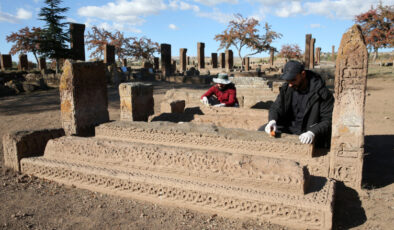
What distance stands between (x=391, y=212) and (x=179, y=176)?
6.72 feet

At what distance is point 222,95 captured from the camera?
596 cm

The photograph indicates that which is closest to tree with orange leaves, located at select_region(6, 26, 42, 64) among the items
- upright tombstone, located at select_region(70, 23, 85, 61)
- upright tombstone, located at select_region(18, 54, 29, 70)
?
upright tombstone, located at select_region(18, 54, 29, 70)

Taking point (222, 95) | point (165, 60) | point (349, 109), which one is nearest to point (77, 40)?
point (165, 60)

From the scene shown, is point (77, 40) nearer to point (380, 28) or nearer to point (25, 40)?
point (25, 40)

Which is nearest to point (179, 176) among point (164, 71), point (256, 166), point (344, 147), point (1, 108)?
point (256, 166)

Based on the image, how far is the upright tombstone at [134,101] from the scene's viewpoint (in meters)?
5.50

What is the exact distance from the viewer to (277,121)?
12.1ft

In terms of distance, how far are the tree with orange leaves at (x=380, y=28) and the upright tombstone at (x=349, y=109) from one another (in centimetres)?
2024

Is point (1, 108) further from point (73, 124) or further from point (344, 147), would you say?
point (344, 147)

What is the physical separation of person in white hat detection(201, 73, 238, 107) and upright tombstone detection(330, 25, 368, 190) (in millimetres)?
2924

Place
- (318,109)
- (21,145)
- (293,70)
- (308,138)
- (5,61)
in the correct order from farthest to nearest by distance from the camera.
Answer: (5,61) < (21,145) < (318,109) < (293,70) < (308,138)

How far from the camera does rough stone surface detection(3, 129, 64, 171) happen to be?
374 centimetres

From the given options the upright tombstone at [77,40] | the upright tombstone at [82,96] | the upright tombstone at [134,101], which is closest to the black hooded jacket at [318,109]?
the upright tombstone at [82,96]

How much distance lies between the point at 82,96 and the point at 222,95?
2783 millimetres
